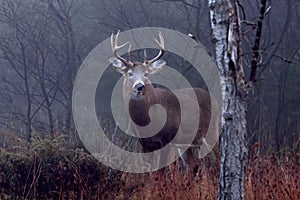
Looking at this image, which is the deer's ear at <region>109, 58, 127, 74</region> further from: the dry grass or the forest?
the dry grass

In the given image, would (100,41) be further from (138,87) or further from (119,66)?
(138,87)

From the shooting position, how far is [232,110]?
4062 mm

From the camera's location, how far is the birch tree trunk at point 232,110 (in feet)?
13.3

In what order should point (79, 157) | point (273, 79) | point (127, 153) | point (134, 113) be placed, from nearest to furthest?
point (79, 157)
point (127, 153)
point (134, 113)
point (273, 79)

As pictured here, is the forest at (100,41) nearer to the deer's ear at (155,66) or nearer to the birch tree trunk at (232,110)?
the deer's ear at (155,66)

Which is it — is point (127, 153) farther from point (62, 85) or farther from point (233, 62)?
point (62, 85)

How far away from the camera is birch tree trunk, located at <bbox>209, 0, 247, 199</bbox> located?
4.05m

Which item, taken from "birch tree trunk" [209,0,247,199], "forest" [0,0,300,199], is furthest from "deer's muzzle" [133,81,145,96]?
"birch tree trunk" [209,0,247,199]

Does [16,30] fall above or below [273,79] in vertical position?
above

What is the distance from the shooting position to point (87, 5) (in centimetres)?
1895

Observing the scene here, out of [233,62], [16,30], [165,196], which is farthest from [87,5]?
[233,62]

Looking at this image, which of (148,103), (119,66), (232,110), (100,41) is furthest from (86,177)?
(100,41)

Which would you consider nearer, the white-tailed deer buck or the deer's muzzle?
the deer's muzzle

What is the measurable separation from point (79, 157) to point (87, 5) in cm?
1285
